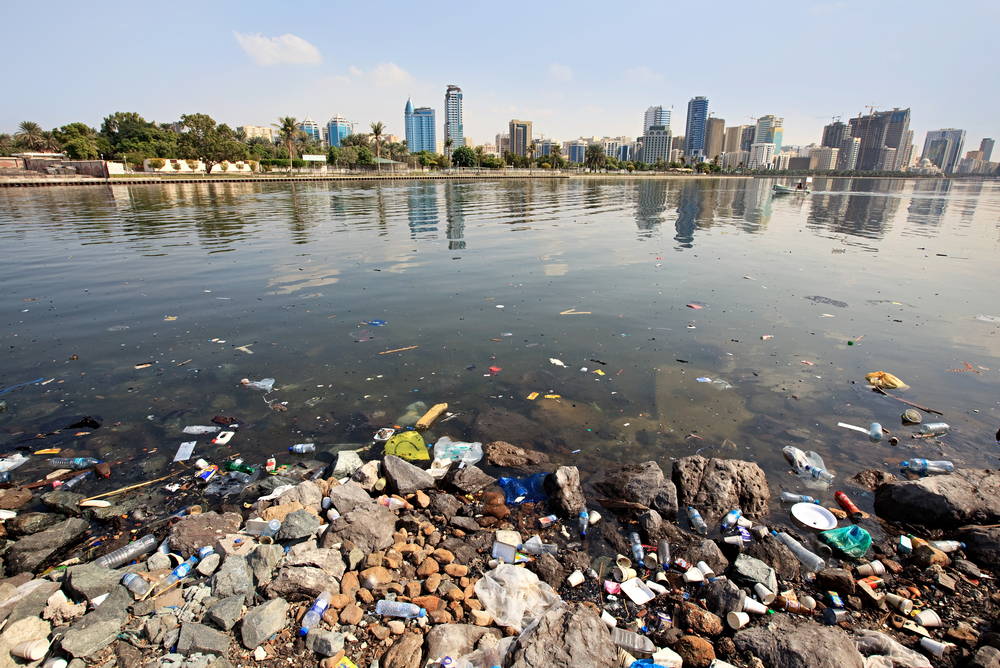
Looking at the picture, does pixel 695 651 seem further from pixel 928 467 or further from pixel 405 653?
pixel 928 467

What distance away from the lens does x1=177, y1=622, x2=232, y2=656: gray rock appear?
8.07 feet

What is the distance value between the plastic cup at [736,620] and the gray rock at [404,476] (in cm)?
235

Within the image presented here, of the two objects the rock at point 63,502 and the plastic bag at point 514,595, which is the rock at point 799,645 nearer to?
the plastic bag at point 514,595

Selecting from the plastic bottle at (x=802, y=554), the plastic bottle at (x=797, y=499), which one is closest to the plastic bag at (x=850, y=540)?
the plastic bottle at (x=802, y=554)

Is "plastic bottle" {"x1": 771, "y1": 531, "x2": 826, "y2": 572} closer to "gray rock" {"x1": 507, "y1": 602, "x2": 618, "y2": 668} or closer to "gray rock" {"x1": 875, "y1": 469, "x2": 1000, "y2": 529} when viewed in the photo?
"gray rock" {"x1": 875, "y1": 469, "x2": 1000, "y2": 529}

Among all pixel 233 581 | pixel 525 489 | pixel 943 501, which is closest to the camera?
pixel 233 581

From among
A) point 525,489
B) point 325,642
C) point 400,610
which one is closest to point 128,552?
point 325,642

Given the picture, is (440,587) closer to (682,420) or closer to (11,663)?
(11,663)

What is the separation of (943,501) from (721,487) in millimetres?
1574

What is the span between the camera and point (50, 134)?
3469 inches

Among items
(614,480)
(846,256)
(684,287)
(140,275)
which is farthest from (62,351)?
Answer: (846,256)

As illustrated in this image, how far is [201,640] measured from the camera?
2.49m

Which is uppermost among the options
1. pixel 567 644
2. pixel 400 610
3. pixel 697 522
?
pixel 567 644

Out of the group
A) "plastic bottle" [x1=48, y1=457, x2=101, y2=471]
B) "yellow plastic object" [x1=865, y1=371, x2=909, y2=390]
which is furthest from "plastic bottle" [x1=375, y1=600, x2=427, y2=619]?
"yellow plastic object" [x1=865, y1=371, x2=909, y2=390]
